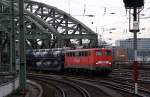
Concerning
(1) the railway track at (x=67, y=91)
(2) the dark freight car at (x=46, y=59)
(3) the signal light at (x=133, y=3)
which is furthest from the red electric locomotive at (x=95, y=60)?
(3) the signal light at (x=133, y=3)

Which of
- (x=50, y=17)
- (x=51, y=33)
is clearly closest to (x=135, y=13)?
(x=51, y=33)

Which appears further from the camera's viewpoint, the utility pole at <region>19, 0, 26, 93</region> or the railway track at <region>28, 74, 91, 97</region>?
the railway track at <region>28, 74, 91, 97</region>

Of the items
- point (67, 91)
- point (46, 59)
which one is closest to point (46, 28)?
point (46, 59)

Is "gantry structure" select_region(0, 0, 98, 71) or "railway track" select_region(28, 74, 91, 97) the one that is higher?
"gantry structure" select_region(0, 0, 98, 71)

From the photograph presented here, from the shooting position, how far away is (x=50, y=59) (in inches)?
2251

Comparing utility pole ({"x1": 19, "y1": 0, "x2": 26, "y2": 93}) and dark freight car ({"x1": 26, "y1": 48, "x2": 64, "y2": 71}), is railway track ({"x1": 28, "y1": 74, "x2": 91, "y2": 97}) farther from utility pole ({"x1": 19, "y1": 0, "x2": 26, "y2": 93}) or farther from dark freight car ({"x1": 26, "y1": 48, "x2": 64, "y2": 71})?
dark freight car ({"x1": 26, "y1": 48, "x2": 64, "y2": 71})

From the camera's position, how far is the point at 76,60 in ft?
157

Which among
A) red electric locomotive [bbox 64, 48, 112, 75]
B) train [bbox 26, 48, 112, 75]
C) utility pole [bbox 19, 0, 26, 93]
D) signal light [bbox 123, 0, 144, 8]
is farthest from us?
train [bbox 26, 48, 112, 75]

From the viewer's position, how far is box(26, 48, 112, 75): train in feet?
144

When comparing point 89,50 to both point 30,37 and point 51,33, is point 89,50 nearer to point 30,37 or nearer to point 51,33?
point 30,37

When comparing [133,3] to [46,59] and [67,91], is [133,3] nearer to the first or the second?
[67,91]

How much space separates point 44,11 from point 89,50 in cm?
8081

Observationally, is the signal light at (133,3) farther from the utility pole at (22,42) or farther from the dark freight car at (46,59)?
the dark freight car at (46,59)

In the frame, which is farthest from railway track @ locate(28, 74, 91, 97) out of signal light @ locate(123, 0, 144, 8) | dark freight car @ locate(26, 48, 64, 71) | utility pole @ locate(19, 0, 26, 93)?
dark freight car @ locate(26, 48, 64, 71)
